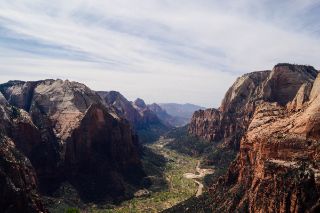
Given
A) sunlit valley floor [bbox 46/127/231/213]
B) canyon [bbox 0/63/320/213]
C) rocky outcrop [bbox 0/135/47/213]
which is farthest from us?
sunlit valley floor [bbox 46/127/231/213]

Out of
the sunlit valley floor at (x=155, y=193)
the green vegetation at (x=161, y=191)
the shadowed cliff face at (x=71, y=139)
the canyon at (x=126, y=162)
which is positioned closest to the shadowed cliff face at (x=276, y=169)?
the canyon at (x=126, y=162)

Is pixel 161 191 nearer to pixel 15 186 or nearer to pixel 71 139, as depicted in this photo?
pixel 71 139

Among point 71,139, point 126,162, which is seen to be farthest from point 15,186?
point 126,162

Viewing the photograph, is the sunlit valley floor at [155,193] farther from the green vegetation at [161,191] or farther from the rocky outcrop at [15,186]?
the rocky outcrop at [15,186]

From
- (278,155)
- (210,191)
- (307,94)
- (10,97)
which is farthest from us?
(10,97)

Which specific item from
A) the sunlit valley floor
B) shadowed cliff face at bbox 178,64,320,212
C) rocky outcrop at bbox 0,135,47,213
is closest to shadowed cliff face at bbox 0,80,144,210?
the sunlit valley floor

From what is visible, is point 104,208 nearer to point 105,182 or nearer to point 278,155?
point 105,182

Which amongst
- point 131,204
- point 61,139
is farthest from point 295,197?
point 61,139

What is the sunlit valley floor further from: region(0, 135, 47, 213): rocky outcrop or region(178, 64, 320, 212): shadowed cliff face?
region(178, 64, 320, 212): shadowed cliff face
